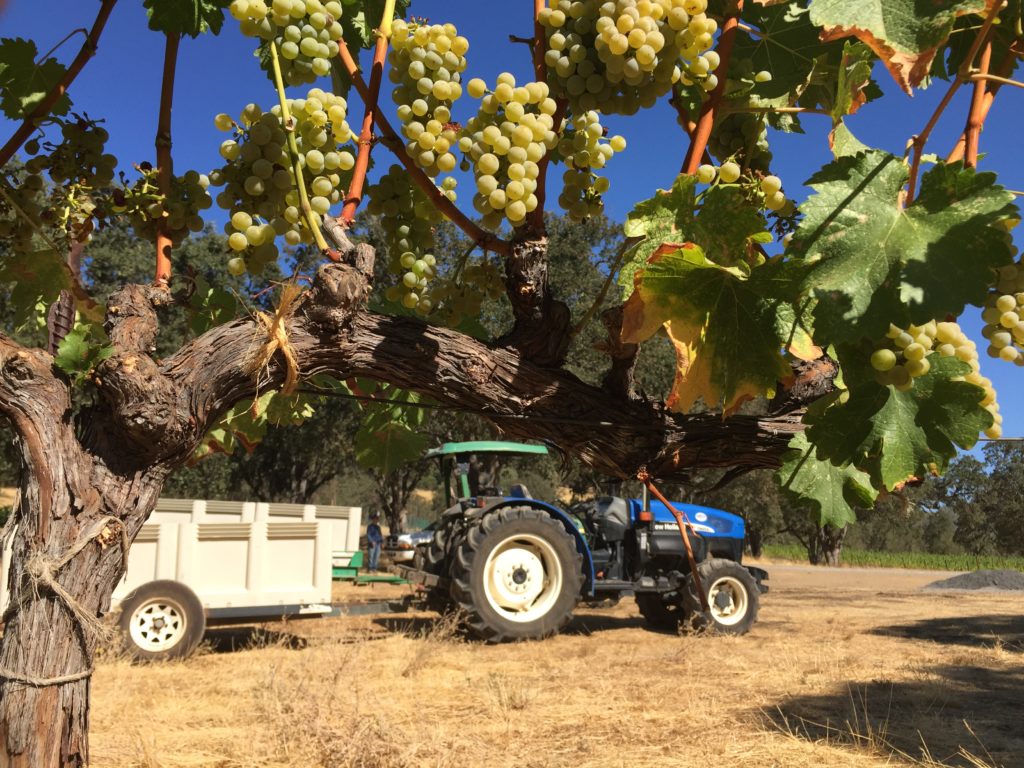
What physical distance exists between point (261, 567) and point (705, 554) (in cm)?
571

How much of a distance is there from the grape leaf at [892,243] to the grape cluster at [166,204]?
4.45ft

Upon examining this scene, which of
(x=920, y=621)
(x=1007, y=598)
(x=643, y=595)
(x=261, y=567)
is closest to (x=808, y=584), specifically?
(x=1007, y=598)

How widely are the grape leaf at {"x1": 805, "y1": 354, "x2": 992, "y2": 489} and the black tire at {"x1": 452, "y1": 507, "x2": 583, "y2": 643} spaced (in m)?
7.72

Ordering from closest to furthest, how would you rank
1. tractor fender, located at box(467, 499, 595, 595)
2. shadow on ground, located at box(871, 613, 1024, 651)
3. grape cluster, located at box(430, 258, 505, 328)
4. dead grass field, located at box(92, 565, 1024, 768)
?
grape cluster, located at box(430, 258, 505, 328) → dead grass field, located at box(92, 565, 1024, 768) → tractor fender, located at box(467, 499, 595, 595) → shadow on ground, located at box(871, 613, 1024, 651)

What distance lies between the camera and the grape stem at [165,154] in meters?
1.86

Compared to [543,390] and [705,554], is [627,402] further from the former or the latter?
[705,554]

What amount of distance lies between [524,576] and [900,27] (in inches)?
347

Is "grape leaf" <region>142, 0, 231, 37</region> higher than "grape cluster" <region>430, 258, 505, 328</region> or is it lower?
higher

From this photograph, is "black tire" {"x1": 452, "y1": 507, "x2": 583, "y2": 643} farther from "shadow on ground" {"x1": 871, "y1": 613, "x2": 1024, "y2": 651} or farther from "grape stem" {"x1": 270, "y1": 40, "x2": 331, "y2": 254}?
"grape stem" {"x1": 270, "y1": 40, "x2": 331, "y2": 254}

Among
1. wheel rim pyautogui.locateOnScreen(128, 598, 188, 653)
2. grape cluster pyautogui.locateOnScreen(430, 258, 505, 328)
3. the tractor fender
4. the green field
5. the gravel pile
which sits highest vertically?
grape cluster pyautogui.locateOnScreen(430, 258, 505, 328)

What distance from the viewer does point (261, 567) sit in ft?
27.9

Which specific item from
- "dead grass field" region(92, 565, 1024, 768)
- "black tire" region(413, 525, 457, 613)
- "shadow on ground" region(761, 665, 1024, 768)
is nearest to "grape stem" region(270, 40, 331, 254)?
"dead grass field" region(92, 565, 1024, 768)

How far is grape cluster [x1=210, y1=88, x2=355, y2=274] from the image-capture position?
67.3 inches

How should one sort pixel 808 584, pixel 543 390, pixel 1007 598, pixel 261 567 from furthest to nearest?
pixel 808 584 → pixel 1007 598 → pixel 261 567 → pixel 543 390
